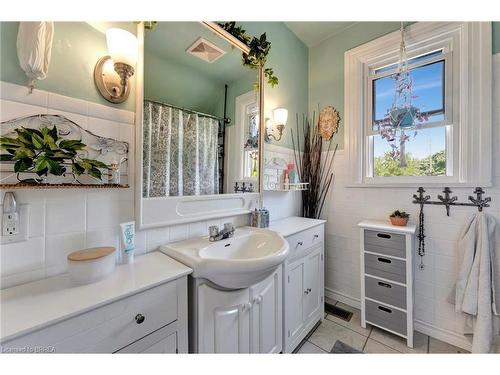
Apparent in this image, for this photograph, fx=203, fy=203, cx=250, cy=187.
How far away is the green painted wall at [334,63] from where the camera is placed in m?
1.89

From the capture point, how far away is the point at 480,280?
1329 mm

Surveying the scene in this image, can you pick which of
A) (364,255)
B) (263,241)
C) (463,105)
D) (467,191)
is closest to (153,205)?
(263,241)

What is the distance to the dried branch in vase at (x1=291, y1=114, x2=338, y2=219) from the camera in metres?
2.15

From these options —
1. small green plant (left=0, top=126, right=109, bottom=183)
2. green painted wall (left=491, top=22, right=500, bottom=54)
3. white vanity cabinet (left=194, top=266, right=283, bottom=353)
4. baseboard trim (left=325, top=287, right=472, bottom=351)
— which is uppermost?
green painted wall (left=491, top=22, right=500, bottom=54)

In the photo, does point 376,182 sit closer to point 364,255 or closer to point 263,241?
point 364,255

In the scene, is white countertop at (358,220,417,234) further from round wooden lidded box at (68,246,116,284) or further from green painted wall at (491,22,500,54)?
round wooden lidded box at (68,246,116,284)

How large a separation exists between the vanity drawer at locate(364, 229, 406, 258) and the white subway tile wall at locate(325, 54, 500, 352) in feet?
0.91

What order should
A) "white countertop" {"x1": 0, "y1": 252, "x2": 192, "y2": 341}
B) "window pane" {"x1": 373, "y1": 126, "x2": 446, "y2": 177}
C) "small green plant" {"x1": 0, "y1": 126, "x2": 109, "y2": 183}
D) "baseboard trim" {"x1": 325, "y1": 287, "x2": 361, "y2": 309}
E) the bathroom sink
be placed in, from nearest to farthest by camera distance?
"white countertop" {"x1": 0, "y1": 252, "x2": 192, "y2": 341}, "small green plant" {"x1": 0, "y1": 126, "x2": 109, "y2": 183}, the bathroom sink, "window pane" {"x1": 373, "y1": 126, "x2": 446, "y2": 177}, "baseboard trim" {"x1": 325, "y1": 287, "x2": 361, "y2": 309}

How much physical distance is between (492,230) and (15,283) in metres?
2.53

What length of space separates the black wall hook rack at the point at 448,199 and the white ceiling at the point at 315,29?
1.71 m

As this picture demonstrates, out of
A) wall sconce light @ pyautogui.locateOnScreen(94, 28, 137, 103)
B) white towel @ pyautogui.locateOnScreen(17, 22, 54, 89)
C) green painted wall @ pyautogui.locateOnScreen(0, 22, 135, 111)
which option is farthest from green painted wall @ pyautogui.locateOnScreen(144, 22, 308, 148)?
white towel @ pyautogui.locateOnScreen(17, 22, 54, 89)

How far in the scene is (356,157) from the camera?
1936mm

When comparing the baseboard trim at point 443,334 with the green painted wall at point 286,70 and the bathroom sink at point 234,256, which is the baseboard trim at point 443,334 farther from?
the green painted wall at point 286,70

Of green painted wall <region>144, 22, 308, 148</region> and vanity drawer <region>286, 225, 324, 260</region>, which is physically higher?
green painted wall <region>144, 22, 308, 148</region>
